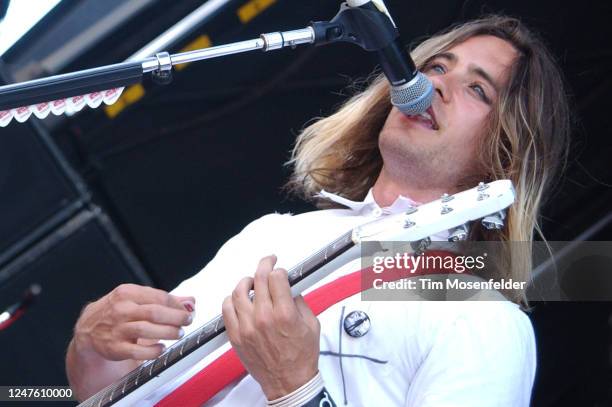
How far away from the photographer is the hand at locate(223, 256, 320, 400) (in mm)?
1423

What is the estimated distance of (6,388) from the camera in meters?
2.04

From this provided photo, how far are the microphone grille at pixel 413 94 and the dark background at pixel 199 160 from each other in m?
0.60

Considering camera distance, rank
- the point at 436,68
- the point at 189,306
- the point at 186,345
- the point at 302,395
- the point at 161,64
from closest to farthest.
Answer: the point at 161,64 < the point at 302,395 < the point at 186,345 < the point at 189,306 < the point at 436,68

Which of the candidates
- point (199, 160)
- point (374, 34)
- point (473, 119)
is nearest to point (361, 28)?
point (374, 34)

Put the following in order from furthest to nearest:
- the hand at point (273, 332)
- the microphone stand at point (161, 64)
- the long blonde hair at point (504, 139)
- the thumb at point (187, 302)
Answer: the long blonde hair at point (504, 139) → the thumb at point (187, 302) → the hand at point (273, 332) → the microphone stand at point (161, 64)

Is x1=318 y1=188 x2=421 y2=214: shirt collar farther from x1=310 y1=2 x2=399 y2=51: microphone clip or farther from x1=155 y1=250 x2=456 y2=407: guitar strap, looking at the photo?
x1=310 y1=2 x2=399 y2=51: microphone clip

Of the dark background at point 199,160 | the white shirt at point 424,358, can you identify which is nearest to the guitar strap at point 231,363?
the white shirt at point 424,358

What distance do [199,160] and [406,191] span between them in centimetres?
45

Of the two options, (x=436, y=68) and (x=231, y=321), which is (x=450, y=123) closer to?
(x=436, y=68)

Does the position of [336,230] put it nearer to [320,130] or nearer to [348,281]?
[348,281]

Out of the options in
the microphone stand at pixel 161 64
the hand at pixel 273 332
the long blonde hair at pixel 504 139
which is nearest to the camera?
the microphone stand at pixel 161 64

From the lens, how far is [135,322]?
1.60 metres

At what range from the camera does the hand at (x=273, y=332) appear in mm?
1423

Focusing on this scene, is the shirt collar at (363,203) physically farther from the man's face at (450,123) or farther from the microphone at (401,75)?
the microphone at (401,75)
